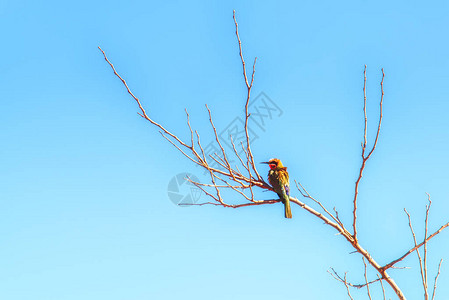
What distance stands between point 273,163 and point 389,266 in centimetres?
317

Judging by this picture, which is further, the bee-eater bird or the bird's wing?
the bird's wing

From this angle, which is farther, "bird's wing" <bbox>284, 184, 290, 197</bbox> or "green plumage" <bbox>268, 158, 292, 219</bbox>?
"bird's wing" <bbox>284, 184, 290, 197</bbox>

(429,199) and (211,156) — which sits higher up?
(211,156)

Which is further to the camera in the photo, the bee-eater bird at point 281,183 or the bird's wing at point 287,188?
the bird's wing at point 287,188

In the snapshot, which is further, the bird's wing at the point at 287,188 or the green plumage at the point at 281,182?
the bird's wing at the point at 287,188

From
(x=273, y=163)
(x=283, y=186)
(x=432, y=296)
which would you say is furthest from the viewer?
(x=273, y=163)

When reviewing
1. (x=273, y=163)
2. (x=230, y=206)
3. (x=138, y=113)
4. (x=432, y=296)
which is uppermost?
(x=273, y=163)

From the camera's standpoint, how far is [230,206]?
3.27 m

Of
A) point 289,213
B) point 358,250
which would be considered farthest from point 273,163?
point 358,250

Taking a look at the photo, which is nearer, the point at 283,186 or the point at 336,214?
the point at 336,214

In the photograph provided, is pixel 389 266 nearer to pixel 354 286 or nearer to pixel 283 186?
pixel 354 286

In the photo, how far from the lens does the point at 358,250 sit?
3.00 m

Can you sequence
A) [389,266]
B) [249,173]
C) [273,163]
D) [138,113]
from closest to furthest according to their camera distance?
[389,266]
[138,113]
[249,173]
[273,163]

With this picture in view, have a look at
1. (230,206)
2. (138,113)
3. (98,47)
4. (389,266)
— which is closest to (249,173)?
(230,206)
